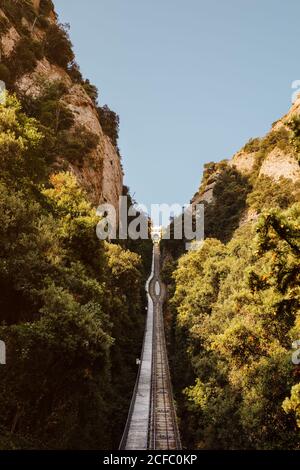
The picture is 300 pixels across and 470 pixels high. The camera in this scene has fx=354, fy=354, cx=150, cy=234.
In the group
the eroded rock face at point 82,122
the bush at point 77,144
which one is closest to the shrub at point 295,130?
the eroded rock face at point 82,122

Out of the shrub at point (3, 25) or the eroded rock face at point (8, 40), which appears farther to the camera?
the shrub at point (3, 25)

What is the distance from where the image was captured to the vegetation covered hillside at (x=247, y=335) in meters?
9.40

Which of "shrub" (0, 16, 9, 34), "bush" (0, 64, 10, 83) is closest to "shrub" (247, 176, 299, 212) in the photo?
"bush" (0, 64, 10, 83)

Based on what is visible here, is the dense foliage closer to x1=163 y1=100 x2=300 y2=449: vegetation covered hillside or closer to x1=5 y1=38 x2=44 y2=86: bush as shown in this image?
x1=163 y1=100 x2=300 y2=449: vegetation covered hillside

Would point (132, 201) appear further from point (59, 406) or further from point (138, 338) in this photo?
point (59, 406)

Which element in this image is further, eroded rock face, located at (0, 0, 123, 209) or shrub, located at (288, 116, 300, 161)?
eroded rock face, located at (0, 0, 123, 209)

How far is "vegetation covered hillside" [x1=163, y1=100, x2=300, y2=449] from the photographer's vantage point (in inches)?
370

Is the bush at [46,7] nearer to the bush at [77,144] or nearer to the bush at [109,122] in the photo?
the bush at [109,122]

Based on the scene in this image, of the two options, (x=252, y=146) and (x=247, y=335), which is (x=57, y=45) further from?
(x=247, y=335)

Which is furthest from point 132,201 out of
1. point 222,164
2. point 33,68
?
point 33,68

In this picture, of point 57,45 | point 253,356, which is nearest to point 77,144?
point 57,45

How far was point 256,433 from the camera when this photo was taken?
1655cm

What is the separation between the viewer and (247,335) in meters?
20.3
